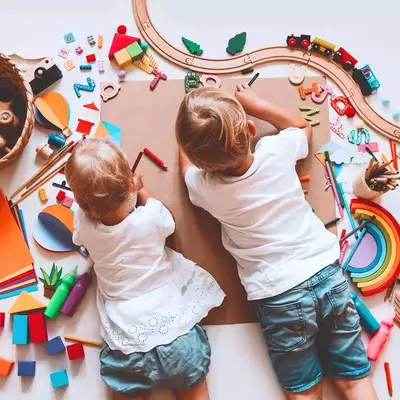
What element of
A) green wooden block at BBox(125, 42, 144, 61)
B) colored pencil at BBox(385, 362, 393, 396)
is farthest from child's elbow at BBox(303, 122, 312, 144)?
colored pencil at BBox(385, 362, 393, 396)

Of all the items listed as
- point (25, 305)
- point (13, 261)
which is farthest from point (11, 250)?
point (25, 305)

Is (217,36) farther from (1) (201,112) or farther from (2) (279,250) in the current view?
(2) (279,250)

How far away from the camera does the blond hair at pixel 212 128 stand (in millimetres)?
1014

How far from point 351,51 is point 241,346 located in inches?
33.0

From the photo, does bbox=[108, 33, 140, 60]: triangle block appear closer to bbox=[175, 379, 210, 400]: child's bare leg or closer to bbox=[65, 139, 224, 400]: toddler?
bbox=[65, 139, 224, 400]: toddler

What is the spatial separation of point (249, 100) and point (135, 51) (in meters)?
0.33

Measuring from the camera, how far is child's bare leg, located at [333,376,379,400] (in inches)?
46.4

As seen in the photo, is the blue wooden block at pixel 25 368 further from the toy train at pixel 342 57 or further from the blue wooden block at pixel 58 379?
the toy train at pixel 342 57

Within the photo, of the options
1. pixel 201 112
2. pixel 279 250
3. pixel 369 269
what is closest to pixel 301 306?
pixel 279 250

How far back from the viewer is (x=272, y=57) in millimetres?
1374

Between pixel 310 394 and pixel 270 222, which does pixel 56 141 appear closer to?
pixel 270 222

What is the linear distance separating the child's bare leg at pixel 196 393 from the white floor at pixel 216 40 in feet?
0.18

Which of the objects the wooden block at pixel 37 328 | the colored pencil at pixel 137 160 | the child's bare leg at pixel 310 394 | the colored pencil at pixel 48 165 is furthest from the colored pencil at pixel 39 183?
the child's bare leg at pixel 310 394

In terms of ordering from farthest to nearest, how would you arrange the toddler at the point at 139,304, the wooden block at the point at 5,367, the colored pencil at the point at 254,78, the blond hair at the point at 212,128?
the colored pencil at the point at 254,78
the wooden block at the point at 5,367
the toddler at the point at 139,304
the blond hair at the point at 212,128
